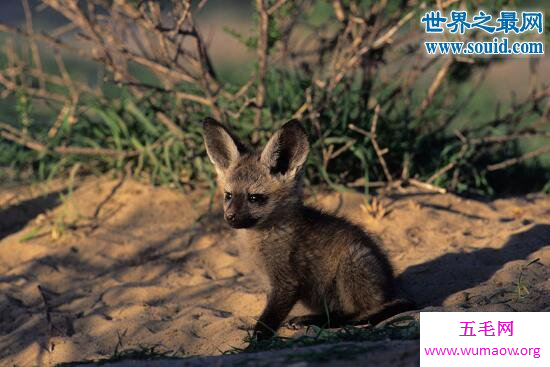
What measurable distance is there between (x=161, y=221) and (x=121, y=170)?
0.80 m

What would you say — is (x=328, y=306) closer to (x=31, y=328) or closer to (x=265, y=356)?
(x=265, y=356)

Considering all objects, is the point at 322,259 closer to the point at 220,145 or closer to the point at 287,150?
the point at 287,150

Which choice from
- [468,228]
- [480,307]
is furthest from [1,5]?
[480,307]

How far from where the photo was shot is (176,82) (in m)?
6.75

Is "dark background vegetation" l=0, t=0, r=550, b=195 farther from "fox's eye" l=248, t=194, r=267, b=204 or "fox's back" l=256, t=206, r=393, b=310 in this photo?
"fox's back" l=256, t=206, r=393, b=310

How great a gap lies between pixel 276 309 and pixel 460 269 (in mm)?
1376

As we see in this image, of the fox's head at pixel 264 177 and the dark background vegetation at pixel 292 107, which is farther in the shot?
the dark background vegetation at pixel 292 107

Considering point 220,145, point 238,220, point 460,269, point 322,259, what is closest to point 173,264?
point 220,145

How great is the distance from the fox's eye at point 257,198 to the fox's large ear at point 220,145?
357 millimetres

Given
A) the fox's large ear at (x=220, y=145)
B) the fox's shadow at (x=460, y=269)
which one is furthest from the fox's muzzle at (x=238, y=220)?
the fox's shadow at (x=460, y=269)

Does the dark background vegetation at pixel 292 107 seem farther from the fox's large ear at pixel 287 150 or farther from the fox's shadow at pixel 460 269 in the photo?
the fox's large ear at pixel 287 150

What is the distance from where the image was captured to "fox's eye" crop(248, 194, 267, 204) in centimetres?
434

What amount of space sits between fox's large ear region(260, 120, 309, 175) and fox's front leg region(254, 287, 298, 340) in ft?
2.55

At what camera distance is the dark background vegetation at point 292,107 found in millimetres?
5766
